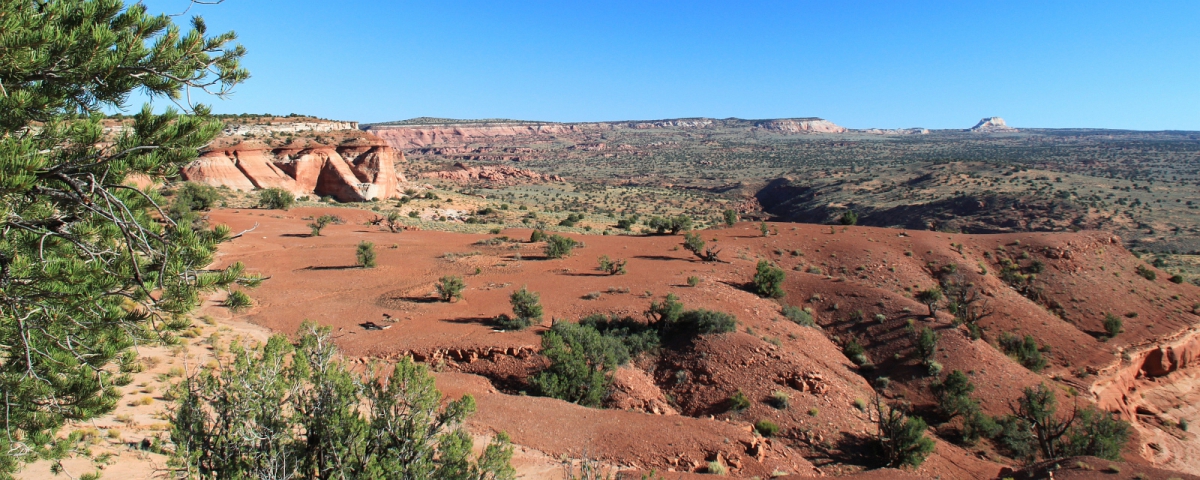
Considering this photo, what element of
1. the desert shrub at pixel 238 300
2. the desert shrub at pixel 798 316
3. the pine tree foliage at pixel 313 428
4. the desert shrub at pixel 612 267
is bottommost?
the desert shrub at pixel 798 316

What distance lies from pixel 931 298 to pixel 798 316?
4945 millimetres

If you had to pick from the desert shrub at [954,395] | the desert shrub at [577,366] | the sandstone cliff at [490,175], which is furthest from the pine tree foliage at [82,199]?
the sandstone cliff at [490,175]

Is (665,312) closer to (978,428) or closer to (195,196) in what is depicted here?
(978,428)

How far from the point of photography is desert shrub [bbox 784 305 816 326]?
1653 cm

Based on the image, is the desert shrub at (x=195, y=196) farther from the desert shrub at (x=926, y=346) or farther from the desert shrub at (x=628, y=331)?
the desert shrub at (x=926, y=346)

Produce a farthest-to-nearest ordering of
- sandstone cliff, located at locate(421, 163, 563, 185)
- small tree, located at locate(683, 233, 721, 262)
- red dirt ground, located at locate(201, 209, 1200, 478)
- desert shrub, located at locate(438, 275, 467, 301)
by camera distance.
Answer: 1. sandstone cliff, located at locate(421, 163, 563, 185)
2. small tree, located at locate(683, 233, 721, 262)
3. desert shrub, located at locate(438, 275, 467, 301)
4. red dirt ground, located at locate(201, 209, 1200, 478)

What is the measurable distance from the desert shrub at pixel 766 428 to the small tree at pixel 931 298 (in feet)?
29.0

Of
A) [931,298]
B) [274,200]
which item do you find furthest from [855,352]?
[274,200]

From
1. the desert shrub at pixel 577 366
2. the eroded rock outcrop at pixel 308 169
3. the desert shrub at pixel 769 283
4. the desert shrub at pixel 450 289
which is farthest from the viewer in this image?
the eroded rock outcrop at pixel 308 169

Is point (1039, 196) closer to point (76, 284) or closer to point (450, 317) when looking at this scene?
point (450, 317)

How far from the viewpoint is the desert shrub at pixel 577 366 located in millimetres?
11195

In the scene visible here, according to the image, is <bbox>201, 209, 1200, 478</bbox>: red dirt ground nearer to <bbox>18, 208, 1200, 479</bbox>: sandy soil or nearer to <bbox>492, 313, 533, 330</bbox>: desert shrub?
<bbox>18, 208, 1200, 479</bbox>: sandy soil

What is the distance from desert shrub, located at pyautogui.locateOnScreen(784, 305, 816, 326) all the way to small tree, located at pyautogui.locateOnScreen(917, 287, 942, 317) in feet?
11.9

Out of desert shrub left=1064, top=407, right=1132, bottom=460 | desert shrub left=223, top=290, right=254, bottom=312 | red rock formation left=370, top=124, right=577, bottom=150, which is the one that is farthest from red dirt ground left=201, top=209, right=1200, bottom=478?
red rock formation left=370, top=124, right=577, bottom=150
